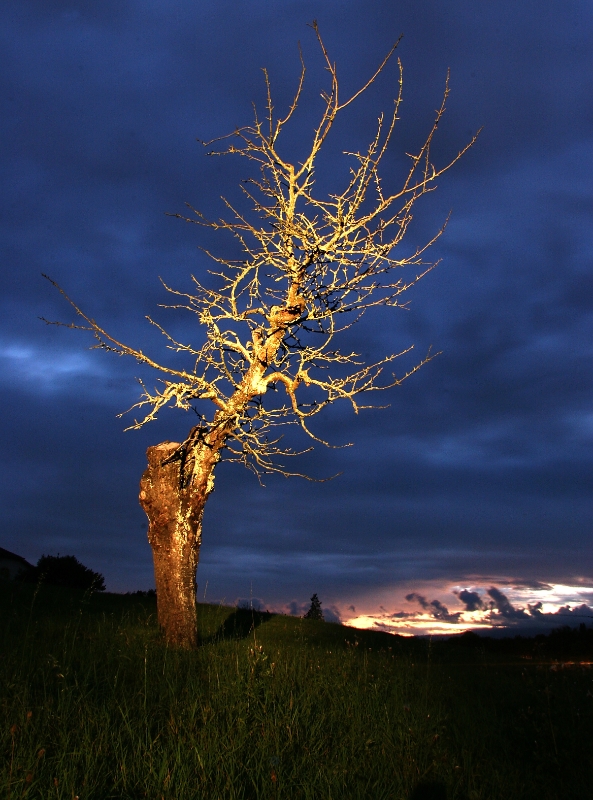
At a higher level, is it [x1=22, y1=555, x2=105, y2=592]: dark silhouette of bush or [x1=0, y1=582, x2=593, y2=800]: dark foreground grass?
[x1=22, y1=555, x2=105, y2=592]: dark silhouette of bush

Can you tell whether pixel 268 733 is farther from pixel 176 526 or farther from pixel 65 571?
pixel 65 571

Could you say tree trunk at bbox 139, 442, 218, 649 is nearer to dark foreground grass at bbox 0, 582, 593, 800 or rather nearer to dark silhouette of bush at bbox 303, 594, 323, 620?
dark foreground grass at bbox 0, 582, 593, 800

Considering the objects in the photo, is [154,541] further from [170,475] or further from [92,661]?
[92,661]

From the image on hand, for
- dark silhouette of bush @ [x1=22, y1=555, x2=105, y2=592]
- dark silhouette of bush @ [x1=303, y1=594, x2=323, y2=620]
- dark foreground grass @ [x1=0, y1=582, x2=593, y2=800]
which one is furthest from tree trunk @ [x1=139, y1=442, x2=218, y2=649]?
dark silhouette of bush @ [x1=22, y1=555, x2=105, y2=592]

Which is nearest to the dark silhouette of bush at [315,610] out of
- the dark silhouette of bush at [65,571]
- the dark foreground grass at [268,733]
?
the dark silhouette of bush at [65,571]

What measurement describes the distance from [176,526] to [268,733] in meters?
6.33

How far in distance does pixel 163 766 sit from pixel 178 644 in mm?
6646

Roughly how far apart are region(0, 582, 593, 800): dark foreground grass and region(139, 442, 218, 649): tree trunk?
7.82ft

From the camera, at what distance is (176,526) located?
11.7m

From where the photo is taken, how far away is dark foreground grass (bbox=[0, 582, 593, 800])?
4.88 metres

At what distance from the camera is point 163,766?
482cm

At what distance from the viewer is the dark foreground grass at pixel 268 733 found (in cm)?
488

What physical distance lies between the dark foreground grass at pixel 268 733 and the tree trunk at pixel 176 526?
7.82ft

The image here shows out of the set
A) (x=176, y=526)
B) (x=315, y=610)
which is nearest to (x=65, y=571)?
(x=315, y=610)
